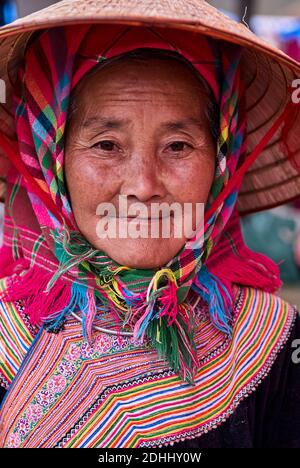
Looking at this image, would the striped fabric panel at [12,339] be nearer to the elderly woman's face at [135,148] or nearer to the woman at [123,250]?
the woman at [123,250]

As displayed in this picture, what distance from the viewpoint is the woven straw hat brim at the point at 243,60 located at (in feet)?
3.67

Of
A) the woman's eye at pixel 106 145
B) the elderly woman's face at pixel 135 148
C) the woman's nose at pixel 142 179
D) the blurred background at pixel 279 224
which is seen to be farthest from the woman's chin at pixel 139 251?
the blurred background at pixel 279 224

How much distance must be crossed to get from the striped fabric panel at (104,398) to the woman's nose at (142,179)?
0.36 metres

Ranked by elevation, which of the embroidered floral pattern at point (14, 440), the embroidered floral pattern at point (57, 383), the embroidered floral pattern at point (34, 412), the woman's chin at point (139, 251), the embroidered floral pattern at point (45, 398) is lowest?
the embroidered floral pattern at point (14, 440)

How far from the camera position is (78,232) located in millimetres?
1457

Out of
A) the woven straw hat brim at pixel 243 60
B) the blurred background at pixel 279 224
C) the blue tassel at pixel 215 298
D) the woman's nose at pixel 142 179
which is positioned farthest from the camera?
the blurred background at pixel 279 224

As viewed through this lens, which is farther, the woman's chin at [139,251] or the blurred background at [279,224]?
the blurred background at [279,224]

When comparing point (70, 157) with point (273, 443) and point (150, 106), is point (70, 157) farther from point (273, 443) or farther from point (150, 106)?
point (273, 443)

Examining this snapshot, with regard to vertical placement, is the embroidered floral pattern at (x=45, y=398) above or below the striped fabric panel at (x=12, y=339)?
below

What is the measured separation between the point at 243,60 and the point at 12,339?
0.96 meters

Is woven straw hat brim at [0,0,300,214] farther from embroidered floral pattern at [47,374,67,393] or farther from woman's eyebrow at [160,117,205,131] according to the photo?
embroidered floral pattern at [47,374,67,393]

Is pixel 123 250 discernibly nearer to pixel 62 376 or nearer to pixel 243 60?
pixel 62 376

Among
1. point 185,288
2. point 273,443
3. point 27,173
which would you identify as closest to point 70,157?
point 27,173
